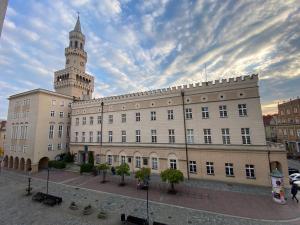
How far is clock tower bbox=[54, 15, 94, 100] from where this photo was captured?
46.1 metres

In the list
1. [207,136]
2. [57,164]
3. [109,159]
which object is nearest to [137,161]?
[109,159]

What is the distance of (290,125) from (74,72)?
230ft

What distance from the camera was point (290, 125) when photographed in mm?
51094

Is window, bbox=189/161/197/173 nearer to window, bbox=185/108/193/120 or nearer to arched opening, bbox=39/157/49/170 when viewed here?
window, bbox=185/108/193/120

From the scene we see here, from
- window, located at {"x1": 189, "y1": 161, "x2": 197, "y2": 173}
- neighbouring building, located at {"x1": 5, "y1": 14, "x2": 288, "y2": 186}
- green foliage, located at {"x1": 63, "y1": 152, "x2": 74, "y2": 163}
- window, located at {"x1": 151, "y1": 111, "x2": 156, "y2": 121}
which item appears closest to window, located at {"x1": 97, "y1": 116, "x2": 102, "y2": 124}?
neighbouring building, located at {"x1": 5, "y1": 14, "x2": 288, "y2": 186}

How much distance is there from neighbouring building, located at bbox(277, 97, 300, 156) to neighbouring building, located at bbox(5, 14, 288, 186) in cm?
3677

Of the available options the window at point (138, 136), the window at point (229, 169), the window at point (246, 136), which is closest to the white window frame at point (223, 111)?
the window at point (246, 136)

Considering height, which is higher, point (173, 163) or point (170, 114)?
point (170, 114)

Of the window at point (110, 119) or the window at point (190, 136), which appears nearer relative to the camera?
the window at point (190, 136)

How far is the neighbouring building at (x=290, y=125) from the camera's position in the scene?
48306 millimetres

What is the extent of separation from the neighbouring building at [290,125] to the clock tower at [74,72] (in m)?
63.8

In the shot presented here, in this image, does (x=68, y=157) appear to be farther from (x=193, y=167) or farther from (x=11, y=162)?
(x=193, y=167)

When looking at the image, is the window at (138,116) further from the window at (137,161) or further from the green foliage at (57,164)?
the green foliage at (57,164)

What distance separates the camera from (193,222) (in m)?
13.6
